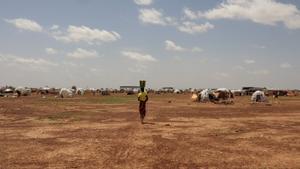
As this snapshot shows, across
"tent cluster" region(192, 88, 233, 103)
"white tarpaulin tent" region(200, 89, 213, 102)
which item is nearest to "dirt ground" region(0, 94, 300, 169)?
"tent cluster" region(192, 88, 233, 103)

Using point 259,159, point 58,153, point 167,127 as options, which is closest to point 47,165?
point 58,153

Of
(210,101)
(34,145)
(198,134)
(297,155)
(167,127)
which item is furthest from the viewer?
(210,101)

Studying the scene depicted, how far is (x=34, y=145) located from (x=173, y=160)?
17.7 feet

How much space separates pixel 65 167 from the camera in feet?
38.4

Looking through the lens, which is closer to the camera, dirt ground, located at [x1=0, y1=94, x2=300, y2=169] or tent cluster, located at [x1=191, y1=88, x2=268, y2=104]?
dirt ground, located at [x1=0, y1=94, x2=300, y2=169]

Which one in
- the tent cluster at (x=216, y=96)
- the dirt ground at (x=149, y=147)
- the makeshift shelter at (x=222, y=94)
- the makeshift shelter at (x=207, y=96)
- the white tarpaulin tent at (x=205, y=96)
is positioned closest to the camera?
the dirt ground at (x=149, y=147)

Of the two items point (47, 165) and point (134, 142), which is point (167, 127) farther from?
point (47, 165)

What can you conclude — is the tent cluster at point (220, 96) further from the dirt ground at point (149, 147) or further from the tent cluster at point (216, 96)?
the dirt ground at point (149, 147)

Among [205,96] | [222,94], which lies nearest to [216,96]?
[222,94]

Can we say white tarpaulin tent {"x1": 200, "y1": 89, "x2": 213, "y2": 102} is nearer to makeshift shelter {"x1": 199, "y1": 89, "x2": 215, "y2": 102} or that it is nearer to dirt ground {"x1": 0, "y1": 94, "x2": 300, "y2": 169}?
makeshift shelter {"x1": 199, "y1": 89, "x2": 215, "y2": 102}

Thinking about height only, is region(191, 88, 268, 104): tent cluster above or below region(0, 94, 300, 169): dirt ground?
above

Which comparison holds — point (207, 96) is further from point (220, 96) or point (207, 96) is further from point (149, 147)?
point (149, 147)

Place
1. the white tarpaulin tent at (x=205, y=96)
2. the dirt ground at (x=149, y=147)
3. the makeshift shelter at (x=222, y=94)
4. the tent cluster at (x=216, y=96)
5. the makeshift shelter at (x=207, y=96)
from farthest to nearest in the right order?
the white tarpaulin tent at (x=205, y=96) → the makeshift shelter at (x=207, y=96) → the makeshift shelter at (x=222, y=94) → the tent cluster at (x=216, y=96) → the dirt ground at (x=149, y=147)

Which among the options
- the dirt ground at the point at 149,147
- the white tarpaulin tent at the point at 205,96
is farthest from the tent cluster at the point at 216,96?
the dirt ground at the point at 149,147
